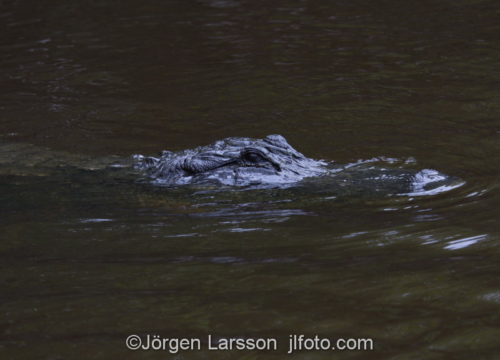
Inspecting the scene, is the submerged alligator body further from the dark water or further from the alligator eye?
the dark water

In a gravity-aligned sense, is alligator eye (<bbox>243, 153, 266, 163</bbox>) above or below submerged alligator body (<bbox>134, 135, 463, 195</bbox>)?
above

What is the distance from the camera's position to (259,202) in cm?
420

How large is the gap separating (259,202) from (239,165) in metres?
0.61

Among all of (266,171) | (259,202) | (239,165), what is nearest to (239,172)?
(239,165)

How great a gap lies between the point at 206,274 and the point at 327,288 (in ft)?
2.05

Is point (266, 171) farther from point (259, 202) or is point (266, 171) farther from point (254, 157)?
point (259, 202)

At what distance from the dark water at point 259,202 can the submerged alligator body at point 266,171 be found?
0.71 feet

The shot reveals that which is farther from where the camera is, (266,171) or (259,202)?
(266,171)

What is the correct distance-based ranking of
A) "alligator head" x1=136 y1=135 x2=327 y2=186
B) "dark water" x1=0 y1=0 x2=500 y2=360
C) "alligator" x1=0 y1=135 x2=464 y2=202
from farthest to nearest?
1. "alligator head" x1=136 y1=135 x2=327 y2=186
2. "alligator" x1=0 y1=135 x2=464 y2=202
3. "dark water" x1=0 y1=0 x2=500 y2=360

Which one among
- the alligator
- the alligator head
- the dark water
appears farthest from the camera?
the alligator head

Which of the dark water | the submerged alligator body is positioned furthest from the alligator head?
the dark water

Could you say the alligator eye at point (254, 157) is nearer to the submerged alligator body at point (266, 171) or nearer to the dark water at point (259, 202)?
the submerged alligator body at point (266, 171)

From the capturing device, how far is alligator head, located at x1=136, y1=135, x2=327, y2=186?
4.60 metres

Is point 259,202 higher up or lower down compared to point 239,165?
lower down
